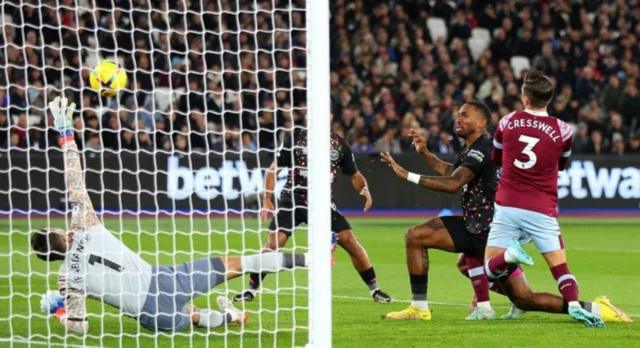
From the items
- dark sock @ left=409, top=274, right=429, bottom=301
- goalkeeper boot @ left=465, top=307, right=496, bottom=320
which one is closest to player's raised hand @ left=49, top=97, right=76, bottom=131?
dark sock @ left=409, top=274, right=429, bottom=301

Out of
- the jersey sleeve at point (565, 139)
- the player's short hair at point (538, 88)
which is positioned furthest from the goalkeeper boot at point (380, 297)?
the player's short hair at point (538, 88)

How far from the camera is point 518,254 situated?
7945 mm

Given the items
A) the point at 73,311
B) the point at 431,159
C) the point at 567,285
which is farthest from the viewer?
the point at 431,159

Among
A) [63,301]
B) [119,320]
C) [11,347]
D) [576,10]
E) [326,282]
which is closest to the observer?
[326,282]

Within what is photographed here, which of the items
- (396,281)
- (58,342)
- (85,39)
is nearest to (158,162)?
(85,39)

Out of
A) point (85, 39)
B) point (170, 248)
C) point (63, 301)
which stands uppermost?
point (85, 39)

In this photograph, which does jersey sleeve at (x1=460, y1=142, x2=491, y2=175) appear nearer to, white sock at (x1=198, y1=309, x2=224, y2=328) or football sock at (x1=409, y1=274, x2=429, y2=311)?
football sock at (x1=409, y1=274, x2=429, y2=311)

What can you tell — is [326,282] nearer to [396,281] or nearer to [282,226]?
[282,226]

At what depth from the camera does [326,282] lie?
6.60 meters

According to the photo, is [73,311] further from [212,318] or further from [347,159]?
[347,159]

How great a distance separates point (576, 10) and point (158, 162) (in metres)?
9.99

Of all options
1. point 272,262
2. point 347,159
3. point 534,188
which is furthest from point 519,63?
point 272,262

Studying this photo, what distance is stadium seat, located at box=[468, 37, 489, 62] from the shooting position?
23.4m

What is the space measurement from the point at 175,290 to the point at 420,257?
2.08 m
